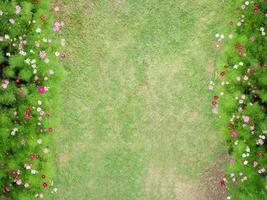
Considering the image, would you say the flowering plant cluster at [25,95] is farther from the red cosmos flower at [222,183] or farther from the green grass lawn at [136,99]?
the red cosmos flower at [222,183]

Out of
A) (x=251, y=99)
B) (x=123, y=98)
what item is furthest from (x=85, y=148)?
(x=251, y=99)

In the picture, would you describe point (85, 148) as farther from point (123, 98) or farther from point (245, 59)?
point (245, 59)

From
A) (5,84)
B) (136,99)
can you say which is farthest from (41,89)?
(136,99)

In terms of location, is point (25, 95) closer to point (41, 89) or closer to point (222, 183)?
point (41, 89)

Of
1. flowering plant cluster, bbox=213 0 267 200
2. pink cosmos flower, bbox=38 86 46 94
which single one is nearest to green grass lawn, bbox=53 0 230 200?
flowering plant cluster, bbox=213 0 267 200

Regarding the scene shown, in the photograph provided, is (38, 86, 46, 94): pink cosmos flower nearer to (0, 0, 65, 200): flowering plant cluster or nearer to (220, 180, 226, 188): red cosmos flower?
(0, 0, 65, 200): flowering plant cluster

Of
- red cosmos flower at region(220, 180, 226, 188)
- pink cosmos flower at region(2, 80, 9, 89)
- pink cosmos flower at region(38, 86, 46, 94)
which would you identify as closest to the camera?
pink cosmos flower at region(2, 80, 9, 89)
